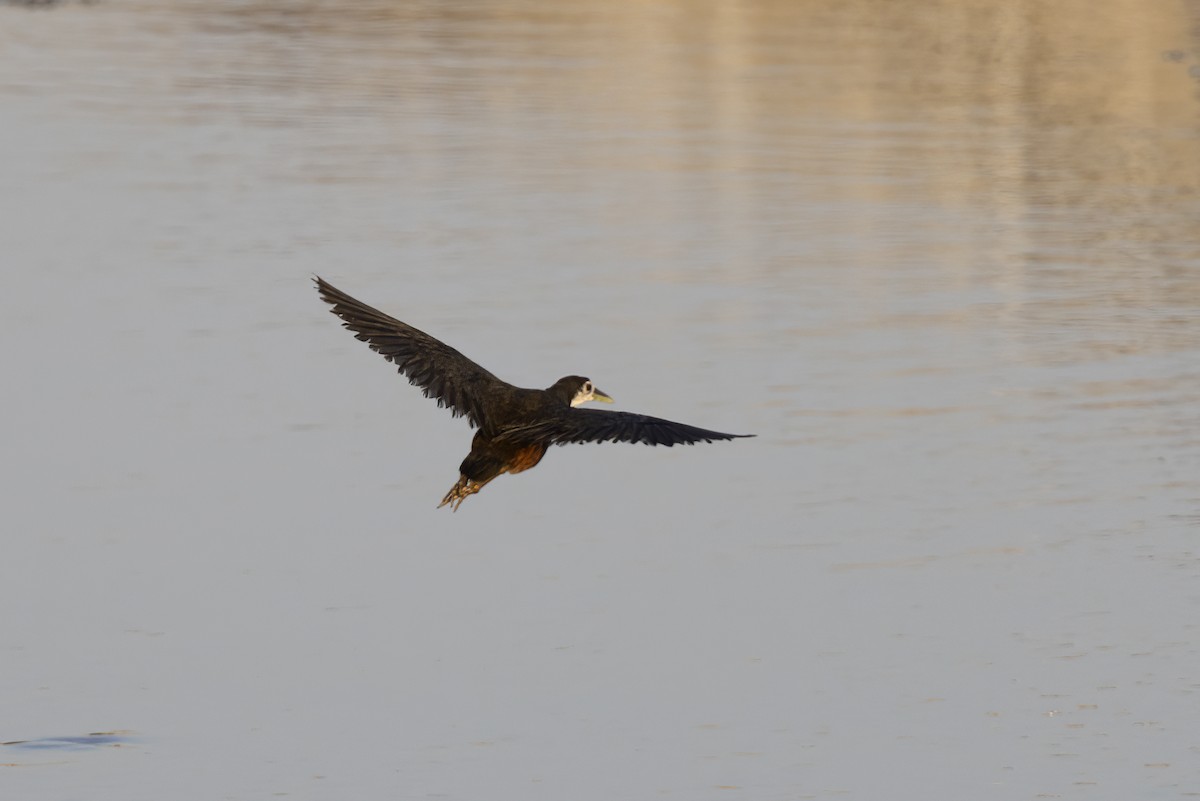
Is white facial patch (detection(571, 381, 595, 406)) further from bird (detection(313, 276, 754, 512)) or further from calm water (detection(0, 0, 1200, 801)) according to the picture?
calm water (detection(0, 0, 1200, 801))

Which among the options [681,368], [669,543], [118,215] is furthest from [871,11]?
[669,543]

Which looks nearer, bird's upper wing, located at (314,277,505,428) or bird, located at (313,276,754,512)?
bird, located at (313,276,754,512)

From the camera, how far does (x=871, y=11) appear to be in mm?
33844

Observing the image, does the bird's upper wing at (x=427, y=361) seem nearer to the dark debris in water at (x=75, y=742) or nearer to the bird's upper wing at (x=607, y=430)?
the bird's upper wing at (x=607, y=430)

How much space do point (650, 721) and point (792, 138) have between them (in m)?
14.2

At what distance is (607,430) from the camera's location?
25.5 ft

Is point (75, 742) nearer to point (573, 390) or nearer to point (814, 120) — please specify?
point (573, 390)

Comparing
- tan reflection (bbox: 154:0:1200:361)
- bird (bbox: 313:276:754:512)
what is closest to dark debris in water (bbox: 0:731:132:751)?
bird (bbox: 313:276:754:512)

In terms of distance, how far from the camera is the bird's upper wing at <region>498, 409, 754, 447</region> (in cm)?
759

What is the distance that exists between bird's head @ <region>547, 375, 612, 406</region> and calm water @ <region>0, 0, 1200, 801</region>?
93 centimetres

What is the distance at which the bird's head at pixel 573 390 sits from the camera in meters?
8.71

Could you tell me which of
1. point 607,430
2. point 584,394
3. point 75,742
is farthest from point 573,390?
point 75,742

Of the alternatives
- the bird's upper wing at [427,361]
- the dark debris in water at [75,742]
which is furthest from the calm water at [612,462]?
the bird's upper wing at [427,361]

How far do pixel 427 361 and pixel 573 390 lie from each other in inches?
23.0
